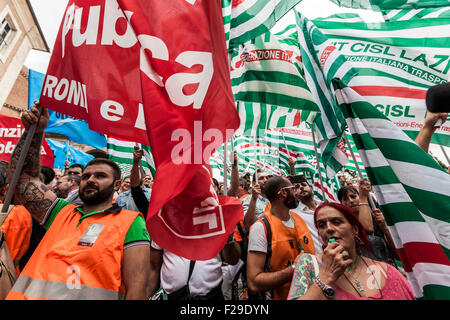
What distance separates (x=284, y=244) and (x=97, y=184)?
1.82 metres

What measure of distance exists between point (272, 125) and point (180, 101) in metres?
3.71

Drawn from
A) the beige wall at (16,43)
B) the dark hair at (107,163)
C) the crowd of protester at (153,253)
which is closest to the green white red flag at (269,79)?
the crowd of protester at (153,253)

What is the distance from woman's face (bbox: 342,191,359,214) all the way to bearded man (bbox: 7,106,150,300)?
116 inches

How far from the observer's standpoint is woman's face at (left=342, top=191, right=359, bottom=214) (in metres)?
3.87

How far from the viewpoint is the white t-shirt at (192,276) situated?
8.20 ft

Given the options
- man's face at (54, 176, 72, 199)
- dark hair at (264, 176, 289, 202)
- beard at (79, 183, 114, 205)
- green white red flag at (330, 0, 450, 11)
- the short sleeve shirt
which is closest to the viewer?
the short sleeve shirt

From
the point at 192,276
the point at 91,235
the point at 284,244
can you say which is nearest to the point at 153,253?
the point at 192,276

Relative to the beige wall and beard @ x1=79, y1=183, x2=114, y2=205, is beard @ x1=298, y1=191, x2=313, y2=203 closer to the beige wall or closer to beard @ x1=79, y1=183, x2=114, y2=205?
beard @ x1=79, y1=183, x2=114, y2=205

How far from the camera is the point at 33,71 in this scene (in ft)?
18.0

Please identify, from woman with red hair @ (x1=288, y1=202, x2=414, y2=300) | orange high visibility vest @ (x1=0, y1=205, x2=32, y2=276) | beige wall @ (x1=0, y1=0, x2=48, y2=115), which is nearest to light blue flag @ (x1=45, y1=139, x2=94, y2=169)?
beige wall @ (x1=0, y1=0, x2=48, y2=115)

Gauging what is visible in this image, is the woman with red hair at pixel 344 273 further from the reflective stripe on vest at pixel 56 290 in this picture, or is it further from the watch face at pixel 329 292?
the reflective stripe on vest at pixel 56 290
